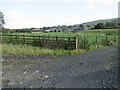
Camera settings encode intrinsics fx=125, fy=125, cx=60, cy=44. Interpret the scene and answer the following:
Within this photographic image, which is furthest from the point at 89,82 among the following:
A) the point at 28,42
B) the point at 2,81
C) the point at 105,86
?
the point at 28,42

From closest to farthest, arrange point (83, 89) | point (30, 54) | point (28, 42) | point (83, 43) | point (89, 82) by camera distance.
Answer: point (83, 89)
point (89, 82)
point (30, 54)
point (83, 43)
point (28, 42)

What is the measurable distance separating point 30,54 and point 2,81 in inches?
218

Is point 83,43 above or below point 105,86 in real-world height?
above

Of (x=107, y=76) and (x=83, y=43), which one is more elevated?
(x=83, y=43)

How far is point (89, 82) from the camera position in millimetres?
4617

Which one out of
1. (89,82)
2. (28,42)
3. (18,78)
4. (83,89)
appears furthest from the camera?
(28,42)

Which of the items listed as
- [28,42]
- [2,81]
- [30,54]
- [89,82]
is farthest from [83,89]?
[28,42]

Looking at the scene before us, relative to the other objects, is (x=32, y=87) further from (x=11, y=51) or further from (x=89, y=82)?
(x=11, y=51)

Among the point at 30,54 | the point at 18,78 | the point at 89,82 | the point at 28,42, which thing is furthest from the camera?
the point at 28,42

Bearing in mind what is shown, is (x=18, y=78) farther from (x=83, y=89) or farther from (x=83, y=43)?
(x=83, y=43)

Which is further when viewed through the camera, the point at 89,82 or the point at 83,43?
the point at 83,43

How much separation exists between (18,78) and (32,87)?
124cm

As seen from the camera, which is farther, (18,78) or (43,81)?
(18,78)

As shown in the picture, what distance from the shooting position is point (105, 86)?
429 centimetres
